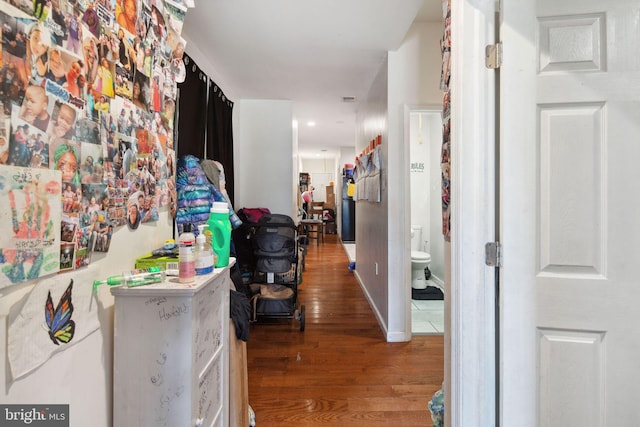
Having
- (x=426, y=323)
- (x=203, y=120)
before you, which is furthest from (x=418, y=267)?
(x=203, y=120)

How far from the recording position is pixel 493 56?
1023 mm

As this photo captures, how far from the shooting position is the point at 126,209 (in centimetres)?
104

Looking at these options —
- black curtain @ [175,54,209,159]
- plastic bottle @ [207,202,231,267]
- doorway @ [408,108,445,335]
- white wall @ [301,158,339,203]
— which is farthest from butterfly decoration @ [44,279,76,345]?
white wall @ [301,158,339,203]

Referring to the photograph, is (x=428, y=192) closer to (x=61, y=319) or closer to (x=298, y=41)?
(x=298, y=41)

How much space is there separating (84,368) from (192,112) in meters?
1.92

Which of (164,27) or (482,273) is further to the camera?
(164,27)

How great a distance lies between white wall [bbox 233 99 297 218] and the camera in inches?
151

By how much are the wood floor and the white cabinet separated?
898 mm

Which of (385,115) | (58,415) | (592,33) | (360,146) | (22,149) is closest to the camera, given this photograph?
(22,149)

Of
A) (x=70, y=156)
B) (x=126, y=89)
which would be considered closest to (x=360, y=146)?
(x=126, y=89)

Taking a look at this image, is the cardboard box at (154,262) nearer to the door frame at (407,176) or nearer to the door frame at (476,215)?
the door frame at (476,215)

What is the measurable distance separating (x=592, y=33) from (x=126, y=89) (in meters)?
1.62

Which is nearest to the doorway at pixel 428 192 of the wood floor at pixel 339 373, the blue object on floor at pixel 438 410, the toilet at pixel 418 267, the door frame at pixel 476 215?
the toilet at pixel 418 267

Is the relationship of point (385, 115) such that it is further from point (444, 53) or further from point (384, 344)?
point (384, 344)
